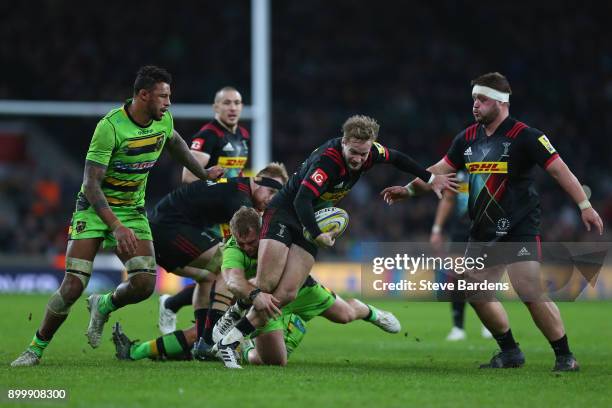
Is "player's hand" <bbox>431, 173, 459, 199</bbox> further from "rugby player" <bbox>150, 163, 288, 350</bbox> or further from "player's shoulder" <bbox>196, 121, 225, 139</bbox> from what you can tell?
"player's shoulder" <bbox>196, 121, 225, 139</bbox>

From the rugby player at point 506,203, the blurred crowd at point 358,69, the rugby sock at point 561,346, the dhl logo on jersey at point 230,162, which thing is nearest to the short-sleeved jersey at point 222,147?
the dhl logo on jersey at point 230,162

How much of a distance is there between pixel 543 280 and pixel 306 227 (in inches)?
76.2

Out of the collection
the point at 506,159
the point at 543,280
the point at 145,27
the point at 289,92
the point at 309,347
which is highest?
the point at 145,27

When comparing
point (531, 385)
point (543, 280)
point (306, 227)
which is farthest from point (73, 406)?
point (543, 280)

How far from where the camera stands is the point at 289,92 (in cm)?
2706

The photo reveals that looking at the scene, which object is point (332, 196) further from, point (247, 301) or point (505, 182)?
point (505, 182)

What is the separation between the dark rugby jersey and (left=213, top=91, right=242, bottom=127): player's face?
2.54m

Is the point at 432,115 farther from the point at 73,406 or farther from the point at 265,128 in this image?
the point at 73,406

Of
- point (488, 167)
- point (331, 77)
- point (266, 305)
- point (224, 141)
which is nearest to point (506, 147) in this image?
point (488, 167)

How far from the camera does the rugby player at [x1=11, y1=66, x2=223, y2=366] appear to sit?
779 centimetres

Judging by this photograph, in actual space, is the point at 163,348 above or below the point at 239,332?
below

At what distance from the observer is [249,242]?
8.28 metres

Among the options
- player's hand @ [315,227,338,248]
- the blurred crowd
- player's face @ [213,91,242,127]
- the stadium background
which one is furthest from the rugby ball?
the blurred crowd

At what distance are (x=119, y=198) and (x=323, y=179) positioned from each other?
1.66 m
